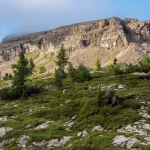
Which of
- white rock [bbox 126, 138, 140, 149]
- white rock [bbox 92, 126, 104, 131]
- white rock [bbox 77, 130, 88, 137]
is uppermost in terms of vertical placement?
white rock [bbox 126, 138, 140, 149]

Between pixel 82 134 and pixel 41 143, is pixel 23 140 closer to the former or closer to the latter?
pixel 41 143

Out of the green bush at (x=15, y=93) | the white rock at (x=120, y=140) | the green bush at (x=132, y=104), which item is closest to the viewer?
the white rock at (x=120, y=140)

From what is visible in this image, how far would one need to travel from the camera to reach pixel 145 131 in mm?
27547

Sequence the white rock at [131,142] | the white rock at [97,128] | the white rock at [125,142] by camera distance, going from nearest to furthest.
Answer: the white rock at [131,142], the white rock at [125,142], the white rock at [97,128]

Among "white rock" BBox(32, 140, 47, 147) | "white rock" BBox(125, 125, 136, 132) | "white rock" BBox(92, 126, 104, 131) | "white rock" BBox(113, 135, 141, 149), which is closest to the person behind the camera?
"white rock" BBox(113, 135, 141, 149)

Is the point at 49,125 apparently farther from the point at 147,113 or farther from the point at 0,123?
the point at 147,113

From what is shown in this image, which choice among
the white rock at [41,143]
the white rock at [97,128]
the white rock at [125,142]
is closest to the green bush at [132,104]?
the white rock at [97,128]

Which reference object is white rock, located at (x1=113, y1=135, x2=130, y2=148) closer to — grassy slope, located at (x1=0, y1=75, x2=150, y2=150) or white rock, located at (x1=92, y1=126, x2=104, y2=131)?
grassy slope, located at (x1=0, y1=75, x2=150, y2=150)

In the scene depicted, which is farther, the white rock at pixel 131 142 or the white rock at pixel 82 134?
the white rock at pixel 82 134

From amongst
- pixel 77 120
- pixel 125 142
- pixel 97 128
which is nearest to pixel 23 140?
pixel 77 120

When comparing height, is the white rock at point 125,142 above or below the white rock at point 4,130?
above

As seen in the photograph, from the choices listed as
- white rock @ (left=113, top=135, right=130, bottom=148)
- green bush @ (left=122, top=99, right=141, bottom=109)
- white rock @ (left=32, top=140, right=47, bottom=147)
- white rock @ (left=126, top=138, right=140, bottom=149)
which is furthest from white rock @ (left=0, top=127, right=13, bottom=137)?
white rock @ (left=126, top=138, right=140, bottom=149)

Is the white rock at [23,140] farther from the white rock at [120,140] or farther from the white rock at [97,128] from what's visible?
the white rock at [120,140]

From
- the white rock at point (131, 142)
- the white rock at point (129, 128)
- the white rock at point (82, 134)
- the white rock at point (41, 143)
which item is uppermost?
the white rock at point (131, 142)
